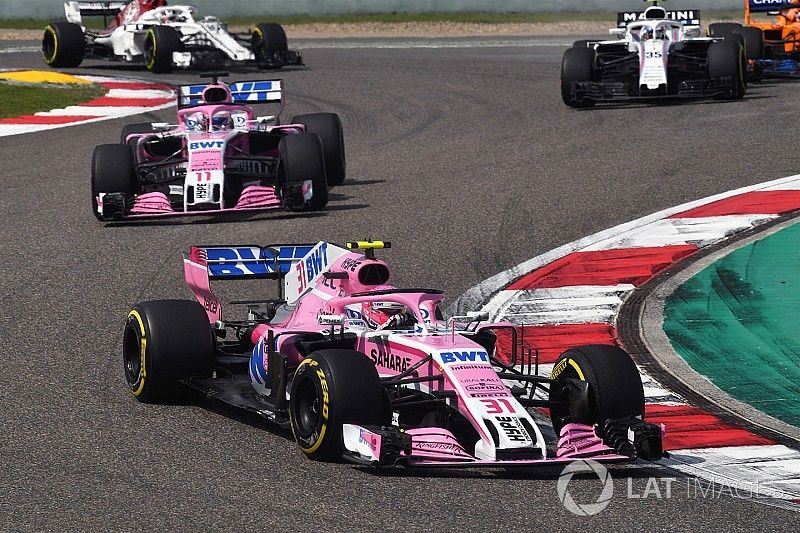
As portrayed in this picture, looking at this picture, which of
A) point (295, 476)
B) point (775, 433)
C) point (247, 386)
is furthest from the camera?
point (247, 386)

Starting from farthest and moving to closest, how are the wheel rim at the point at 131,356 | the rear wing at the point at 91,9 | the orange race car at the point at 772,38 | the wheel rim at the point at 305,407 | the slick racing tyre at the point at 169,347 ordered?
1. the rear wing at the point at 91,9
2. the orange race car at the point at 772,38
3. the wheel rim at the point at 131,356
4. the slick racing tyre at the point at 169,347
5. the wheel rim at the point at 305,407

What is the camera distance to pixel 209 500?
670cm

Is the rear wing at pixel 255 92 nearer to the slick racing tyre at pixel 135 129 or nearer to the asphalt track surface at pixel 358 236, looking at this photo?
the slick racing tyre at pixel 135 129

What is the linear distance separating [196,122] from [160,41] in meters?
12.4

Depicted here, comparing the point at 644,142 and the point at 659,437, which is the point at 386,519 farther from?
the point at 644,142

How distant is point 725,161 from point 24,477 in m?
11.6

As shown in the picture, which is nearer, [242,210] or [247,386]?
[247,386]

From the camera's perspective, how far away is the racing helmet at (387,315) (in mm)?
7922

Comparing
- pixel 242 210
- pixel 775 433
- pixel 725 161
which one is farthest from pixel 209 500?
pixel 725 161

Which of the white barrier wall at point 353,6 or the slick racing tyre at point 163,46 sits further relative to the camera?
the white barrier wall at point 353,6

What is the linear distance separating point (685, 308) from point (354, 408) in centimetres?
422

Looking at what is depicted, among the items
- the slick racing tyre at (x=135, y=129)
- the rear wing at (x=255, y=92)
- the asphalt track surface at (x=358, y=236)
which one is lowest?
the asphalt track surface at (x=358, y=236)

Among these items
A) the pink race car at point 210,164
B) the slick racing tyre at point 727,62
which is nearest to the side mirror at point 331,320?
the pink race car at point 210,164

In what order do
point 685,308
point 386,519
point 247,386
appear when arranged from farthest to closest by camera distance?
point 685,308
point 247,386
point 386,519
